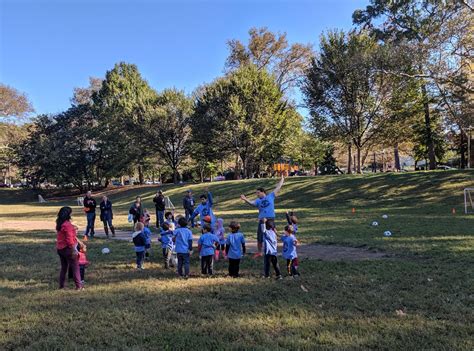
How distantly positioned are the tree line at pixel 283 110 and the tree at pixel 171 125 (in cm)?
12

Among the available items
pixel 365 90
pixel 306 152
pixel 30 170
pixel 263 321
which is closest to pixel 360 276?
pixel 263 321

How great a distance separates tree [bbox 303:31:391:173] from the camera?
107 ft

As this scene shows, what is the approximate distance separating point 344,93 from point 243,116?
9551 millimetres

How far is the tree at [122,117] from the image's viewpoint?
152ft

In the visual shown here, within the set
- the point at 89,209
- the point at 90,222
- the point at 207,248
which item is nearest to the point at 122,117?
the point at 90,222

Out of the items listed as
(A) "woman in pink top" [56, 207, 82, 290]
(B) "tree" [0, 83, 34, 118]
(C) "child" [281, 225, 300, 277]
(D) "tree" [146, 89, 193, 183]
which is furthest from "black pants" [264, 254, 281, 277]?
(B) "tree" [0, 83, 34, 118]

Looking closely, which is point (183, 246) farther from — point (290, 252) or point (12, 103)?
point (12, 103)

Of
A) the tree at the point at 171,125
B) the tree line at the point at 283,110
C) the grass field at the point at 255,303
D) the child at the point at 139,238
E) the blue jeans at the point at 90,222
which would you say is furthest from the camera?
the tree at the point at 171,125


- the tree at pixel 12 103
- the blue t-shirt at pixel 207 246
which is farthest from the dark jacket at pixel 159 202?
the tree at pixel 12 103

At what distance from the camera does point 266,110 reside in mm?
39375

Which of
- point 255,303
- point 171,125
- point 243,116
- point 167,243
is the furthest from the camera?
point 171,125

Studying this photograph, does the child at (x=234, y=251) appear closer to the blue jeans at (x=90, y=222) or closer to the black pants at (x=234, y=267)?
the black pants at (x=234, y=267)

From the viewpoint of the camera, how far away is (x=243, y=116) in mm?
38281

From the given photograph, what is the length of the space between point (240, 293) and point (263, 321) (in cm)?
140
